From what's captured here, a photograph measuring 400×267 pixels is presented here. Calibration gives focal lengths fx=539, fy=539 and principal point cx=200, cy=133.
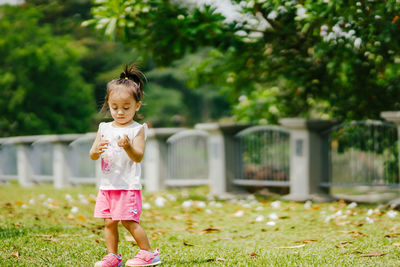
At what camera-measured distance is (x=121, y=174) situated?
4.08 metres

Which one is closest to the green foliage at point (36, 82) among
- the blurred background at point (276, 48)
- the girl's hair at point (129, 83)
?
the blurred background at point (276, 48)

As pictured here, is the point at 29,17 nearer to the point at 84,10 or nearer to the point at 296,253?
the point at 84,10

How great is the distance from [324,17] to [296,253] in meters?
4.08

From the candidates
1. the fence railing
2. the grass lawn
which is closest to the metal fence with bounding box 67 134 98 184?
the fence railing

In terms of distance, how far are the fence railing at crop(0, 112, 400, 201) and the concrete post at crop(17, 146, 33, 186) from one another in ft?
6.57

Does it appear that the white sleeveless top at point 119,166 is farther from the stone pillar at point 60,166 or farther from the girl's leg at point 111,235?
the stone pillar at point 60,166

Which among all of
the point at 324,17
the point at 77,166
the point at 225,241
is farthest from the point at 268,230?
the point at 77,166

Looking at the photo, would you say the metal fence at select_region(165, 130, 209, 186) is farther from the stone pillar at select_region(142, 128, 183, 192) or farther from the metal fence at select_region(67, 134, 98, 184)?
the metal fence at select_region(67, 134, 98, 184)

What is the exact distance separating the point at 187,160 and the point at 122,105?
7.84m

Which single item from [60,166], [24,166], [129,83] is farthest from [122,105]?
[24,166]

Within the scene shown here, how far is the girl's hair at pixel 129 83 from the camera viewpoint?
409 cm

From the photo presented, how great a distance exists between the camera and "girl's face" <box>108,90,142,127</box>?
404 cm

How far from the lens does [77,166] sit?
47.0 ft

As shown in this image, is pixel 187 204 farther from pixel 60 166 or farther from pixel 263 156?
pixel 60 166
